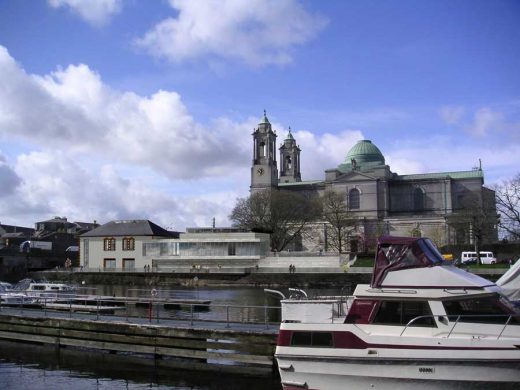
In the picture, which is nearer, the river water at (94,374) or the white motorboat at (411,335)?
the white motorboat at (411,335)

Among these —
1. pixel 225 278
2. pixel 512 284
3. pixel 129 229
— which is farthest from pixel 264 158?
pixel 512 284

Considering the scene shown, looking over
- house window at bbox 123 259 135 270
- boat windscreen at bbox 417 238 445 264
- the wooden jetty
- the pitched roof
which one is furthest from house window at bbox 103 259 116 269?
boat windscreen at bbox 417 238 445 264

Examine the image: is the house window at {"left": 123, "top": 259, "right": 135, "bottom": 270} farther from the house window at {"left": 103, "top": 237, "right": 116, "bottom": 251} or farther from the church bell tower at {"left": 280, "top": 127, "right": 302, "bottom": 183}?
the church bell tower at {"left": 280, "top": 127, "right": 302, "bottom": 183}

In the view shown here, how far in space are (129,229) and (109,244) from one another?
14.0 feet

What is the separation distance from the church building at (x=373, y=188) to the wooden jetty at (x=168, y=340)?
278ft

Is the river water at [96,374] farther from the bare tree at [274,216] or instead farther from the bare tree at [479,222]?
the bare tree at [274,216]

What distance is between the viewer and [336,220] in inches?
4097

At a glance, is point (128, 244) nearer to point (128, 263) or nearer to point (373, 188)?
point (128, 263)

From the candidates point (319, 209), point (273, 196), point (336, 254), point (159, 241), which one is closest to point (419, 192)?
point (319, 209)

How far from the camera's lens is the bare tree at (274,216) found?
10300 cm

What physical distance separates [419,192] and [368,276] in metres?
68.7

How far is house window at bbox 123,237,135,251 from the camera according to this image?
95.4 meters

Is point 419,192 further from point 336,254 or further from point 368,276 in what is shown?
point 368,276

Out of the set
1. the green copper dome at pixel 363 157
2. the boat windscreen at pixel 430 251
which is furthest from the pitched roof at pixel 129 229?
the boat windscreen at pixel 430 251
